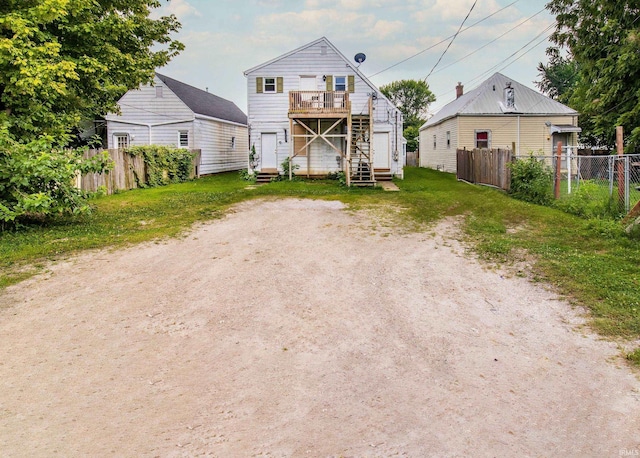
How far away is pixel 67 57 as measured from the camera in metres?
12.8

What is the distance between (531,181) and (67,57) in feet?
46.3

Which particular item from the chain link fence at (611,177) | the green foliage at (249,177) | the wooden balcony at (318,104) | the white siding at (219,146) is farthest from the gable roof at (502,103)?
the white siding at (219,146)

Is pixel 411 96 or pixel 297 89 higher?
pixel 411 96

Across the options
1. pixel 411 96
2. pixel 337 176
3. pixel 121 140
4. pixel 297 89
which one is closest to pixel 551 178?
pixel 337 176

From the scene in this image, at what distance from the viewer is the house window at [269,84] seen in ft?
78.8

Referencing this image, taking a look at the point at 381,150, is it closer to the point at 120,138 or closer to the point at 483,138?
the point at 483,138

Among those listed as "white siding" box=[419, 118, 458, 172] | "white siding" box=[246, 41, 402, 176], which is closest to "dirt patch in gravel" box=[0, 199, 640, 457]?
"white siding" box=[246, 41, 402, 176]

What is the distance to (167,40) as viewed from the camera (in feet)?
58.8

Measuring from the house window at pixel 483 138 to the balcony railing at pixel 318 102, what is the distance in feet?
31.4

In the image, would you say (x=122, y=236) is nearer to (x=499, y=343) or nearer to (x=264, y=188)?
(x=499, y=343)

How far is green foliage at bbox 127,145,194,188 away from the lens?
2078 centimetres

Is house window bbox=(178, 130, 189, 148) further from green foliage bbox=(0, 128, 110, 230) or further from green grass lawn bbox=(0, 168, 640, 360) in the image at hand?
green foliage bbox=(0, 128, 110, 230)

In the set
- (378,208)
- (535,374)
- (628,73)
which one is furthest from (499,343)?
(628,73)

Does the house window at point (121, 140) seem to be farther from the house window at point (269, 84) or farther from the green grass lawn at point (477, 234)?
the green grass lawn at point (477, 234)
